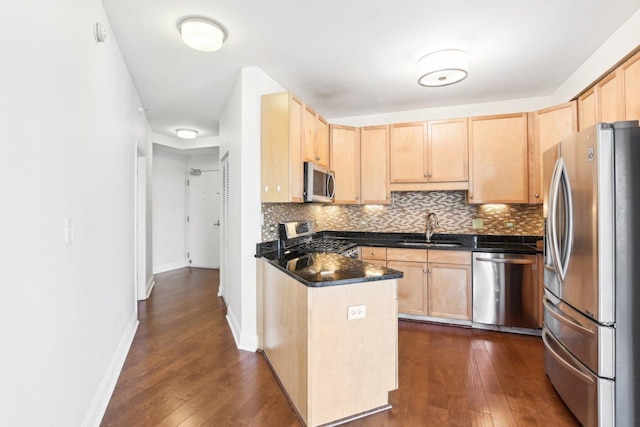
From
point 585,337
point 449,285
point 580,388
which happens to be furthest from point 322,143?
point 580,388

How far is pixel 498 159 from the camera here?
3.41 meters

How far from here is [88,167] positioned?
1795mm

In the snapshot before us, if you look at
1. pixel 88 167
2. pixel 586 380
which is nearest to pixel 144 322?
pixel 88 167

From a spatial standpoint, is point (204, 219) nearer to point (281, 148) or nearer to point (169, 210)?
point (169, 210)

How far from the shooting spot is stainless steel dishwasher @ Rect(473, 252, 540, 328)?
314cm

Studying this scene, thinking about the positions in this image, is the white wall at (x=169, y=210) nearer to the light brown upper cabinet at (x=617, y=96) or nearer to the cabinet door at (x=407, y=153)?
the cabinet door at (x=407, y=153)

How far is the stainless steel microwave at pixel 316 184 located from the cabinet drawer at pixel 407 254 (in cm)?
101

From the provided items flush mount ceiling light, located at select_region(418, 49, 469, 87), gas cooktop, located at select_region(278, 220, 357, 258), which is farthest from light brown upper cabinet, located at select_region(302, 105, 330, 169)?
flush mount ceiling light, located at select_region(418, 49, 469, 87)

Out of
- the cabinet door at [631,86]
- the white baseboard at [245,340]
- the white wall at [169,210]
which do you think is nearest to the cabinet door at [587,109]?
the cabinet door at [631,86]

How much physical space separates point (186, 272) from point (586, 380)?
233 inches

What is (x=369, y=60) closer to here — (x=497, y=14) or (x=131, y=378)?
(x=497, y=14)

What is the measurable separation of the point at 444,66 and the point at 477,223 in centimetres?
209

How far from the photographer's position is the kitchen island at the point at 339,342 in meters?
1.74

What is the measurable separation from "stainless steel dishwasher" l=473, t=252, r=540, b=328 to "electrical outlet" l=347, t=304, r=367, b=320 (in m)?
2.03
